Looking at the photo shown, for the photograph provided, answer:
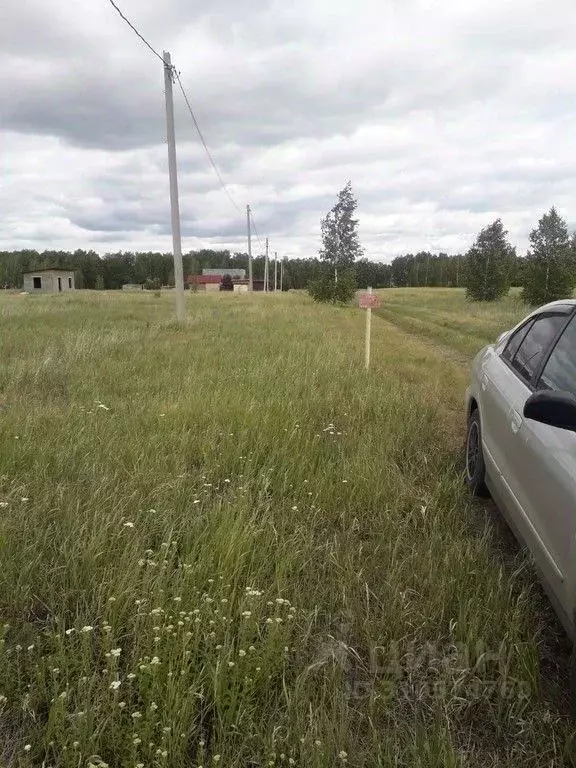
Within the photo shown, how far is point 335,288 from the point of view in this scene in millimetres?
36719

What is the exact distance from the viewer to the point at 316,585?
294cm

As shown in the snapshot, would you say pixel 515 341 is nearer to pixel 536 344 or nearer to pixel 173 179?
pixel 536 344

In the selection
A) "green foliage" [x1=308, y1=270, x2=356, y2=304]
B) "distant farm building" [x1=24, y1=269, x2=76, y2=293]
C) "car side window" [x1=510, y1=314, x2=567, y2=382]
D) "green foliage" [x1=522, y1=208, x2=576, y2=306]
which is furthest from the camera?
"distant farm building" [x1=24, y1=269, x2=76, y2=293]

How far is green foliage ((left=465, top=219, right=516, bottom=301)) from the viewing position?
134 ft

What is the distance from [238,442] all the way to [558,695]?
121 inches

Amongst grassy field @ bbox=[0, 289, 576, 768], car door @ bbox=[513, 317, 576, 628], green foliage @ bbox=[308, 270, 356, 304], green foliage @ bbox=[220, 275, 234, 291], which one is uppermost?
green foliage @ bbox=[220, 275, 234, 291]

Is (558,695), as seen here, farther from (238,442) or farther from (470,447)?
(238,442)

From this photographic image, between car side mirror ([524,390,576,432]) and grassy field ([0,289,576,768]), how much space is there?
102 centimetres

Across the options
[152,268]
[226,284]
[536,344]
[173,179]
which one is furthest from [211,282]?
[536,344]

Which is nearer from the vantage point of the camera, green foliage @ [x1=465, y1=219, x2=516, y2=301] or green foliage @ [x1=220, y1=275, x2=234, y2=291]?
green foliage @ [x1=465, y1=219, x2=516, y2=301]

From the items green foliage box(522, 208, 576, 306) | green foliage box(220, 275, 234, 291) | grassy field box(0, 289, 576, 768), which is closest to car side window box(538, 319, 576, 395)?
grassy field box(0, 289, 576, 768)

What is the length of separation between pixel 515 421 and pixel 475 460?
1.28 metres

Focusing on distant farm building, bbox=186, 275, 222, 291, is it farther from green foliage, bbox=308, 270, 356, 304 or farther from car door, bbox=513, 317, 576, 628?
car door, bbox=513, 317, 576, 628

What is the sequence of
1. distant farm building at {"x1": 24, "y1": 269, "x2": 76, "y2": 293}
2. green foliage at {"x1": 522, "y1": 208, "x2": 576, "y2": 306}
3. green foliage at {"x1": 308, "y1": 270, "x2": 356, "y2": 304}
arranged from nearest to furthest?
green foliage at {"x1": 522, "y1": 208, "x2": 576, "y2": 306}, green foliage at {"x1": 308, "y1": 270, "x2": 356, "y2": 304}, distant farm building at {"x1": 24, "y1": 269, "x2": 76, "y2": 293}
